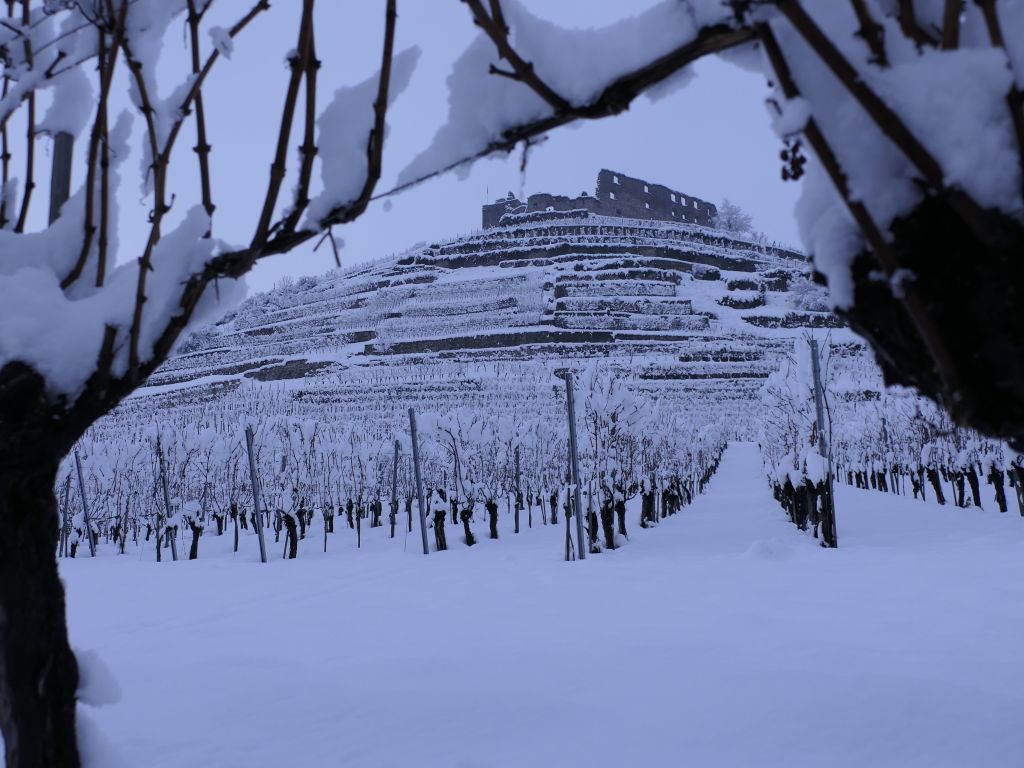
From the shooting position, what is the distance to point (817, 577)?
295 inches

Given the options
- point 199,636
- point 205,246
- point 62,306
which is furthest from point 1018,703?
point 199,636

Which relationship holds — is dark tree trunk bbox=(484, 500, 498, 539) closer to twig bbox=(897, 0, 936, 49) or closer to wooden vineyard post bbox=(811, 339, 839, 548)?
wooden vineyard post bbox=(811, 339, 839, 548)

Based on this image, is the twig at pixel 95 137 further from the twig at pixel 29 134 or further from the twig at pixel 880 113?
the twig at pixel 880 113

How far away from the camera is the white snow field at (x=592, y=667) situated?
8.56ft

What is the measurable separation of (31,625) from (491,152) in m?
1.51

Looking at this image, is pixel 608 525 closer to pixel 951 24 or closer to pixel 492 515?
pixel 492 515

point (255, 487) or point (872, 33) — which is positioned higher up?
point (872, 33)

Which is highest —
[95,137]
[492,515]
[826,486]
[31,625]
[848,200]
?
[95,137]

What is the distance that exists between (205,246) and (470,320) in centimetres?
6290

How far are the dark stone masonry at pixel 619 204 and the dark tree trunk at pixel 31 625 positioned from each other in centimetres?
8754

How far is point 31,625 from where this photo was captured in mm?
1780

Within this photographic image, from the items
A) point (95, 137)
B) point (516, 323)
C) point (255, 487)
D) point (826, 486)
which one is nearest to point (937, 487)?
point (826, 486)

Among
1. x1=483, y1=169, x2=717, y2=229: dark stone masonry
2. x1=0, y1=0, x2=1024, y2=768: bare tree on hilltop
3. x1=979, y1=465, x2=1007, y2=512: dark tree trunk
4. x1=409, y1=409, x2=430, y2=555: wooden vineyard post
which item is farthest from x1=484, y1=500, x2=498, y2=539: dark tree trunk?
x1=483, y1=169, x2=717, y2=229: dark stone masonry

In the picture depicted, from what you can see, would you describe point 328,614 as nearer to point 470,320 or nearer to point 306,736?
point 306,736
